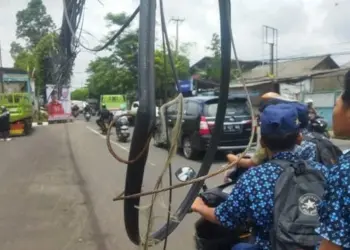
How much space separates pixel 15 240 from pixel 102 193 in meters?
2.63

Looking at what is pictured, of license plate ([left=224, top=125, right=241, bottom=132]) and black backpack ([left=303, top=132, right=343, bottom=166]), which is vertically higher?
black backpack ([left=303, top=132, right=343, bottom=166])

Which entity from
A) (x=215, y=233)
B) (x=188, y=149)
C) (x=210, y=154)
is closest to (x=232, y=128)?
(x=188, y=149)

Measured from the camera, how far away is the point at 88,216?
6.30 meters

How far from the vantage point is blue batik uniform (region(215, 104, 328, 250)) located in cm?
196

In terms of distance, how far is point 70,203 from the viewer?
7.17 metres

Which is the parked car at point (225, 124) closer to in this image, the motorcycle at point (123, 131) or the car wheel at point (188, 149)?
the car wheel at point (188, 149)

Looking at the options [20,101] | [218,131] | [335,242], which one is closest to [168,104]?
[218,131]

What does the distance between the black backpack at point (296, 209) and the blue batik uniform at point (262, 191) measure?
53 mm

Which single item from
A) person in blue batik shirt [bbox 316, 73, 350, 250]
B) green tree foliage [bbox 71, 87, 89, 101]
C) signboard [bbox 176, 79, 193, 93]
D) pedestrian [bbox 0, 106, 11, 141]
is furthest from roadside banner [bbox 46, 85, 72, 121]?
green tree foliage [bbox 71, 87, 89, 101]

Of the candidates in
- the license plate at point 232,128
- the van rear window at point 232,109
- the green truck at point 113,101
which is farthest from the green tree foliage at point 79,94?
the license plate at point 232,128

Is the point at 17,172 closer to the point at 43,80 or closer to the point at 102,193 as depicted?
the point at 102,193

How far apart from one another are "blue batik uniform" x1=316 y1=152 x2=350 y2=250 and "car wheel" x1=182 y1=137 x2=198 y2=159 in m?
10.3

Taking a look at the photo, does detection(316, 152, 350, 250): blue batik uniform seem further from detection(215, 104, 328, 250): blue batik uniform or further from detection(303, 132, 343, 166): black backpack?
detection(303, 132, 343, 166): black backpack

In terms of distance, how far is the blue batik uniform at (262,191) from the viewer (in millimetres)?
1964
